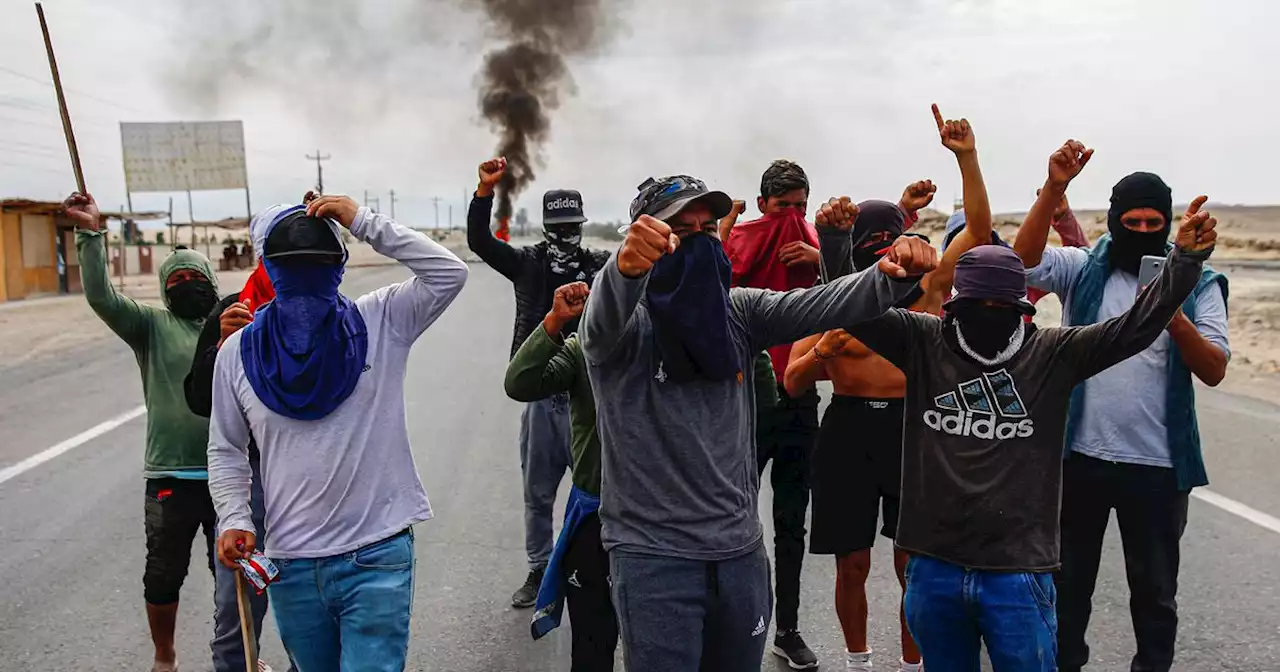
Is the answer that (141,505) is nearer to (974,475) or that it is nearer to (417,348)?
(974,475)

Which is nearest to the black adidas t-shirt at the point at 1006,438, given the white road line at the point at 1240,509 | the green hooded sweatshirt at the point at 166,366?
the green hooded sweatshirt at the point at 166,366

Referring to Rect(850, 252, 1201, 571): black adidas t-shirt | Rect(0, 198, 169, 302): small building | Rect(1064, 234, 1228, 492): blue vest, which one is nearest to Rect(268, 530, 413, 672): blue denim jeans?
Rect(850, 252, 1201, 571): black adidas t-shirt

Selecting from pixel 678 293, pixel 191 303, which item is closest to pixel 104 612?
pixel 191 303

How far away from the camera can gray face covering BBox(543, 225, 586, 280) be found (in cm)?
522

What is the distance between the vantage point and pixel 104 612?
499cm

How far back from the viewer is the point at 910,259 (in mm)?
2605

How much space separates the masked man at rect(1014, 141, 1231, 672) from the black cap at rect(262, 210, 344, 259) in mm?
2418

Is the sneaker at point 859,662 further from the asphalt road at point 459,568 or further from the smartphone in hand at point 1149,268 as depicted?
the smartphone in hand at point 1149,268

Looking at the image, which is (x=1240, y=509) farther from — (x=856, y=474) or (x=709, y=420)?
(x=709, y=420)

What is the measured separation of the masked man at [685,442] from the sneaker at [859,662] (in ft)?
4.54

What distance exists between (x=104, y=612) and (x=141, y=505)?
194 centimetres

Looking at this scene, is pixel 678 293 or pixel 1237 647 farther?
pixel 1237 647

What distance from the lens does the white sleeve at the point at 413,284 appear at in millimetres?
3117

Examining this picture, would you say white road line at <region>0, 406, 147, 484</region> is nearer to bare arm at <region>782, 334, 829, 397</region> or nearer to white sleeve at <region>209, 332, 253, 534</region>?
white sleeve at <region>209, 332, 253, 534</region>
